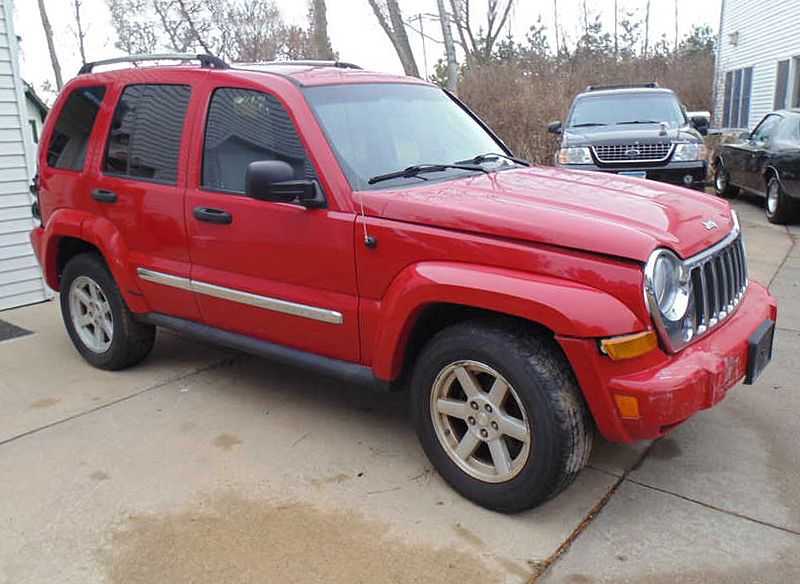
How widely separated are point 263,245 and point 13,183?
417 cm

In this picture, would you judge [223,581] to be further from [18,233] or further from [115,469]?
[18,233]

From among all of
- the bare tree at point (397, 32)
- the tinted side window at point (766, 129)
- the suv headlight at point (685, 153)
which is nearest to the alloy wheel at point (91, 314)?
the suv headlight at point (685, 153)

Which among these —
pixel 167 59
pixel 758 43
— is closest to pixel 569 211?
pixel 167 59

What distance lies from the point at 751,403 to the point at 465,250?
2.21 metres

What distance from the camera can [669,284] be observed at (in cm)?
288

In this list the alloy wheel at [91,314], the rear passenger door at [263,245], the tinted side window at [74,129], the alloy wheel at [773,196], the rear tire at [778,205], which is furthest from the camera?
the alloy wheel at [773,196]

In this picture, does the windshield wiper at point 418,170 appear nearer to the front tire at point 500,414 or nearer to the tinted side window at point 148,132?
the front tire at point 500,414

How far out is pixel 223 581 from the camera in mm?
2768

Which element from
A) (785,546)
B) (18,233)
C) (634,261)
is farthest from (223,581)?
(18,233)

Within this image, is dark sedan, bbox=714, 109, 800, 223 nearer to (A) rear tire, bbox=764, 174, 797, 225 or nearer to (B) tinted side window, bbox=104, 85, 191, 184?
(A) rear tire, bbox=764, 174, 797, 225

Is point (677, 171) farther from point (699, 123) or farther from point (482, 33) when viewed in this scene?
point (482, 33)

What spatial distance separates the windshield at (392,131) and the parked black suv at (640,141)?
203 inches

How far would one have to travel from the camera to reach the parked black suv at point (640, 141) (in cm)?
896

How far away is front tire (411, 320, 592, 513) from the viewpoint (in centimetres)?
290
